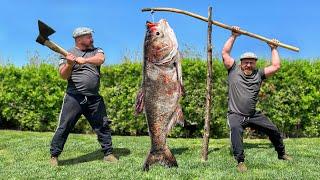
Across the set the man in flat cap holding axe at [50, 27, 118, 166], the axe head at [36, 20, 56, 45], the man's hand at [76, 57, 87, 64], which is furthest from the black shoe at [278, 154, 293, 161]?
the axe head at [36, 20, 56, 45]

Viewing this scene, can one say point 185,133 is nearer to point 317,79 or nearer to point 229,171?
point 317,79

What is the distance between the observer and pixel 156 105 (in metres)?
8.84

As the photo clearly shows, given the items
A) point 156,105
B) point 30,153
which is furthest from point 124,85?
point 156,105

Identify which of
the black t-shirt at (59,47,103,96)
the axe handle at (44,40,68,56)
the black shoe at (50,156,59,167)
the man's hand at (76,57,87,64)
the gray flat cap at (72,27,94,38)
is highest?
the gray flat cap at (72,27,94,38)

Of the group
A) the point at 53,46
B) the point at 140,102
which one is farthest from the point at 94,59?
the point at 140,102

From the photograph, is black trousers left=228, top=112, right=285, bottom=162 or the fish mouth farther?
black trousers left=228, top=112, right=285, bottom=162

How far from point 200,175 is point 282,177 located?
1166 mm

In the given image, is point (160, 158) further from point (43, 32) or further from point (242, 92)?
point (43, 32)

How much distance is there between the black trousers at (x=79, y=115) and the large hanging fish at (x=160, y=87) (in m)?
1.43

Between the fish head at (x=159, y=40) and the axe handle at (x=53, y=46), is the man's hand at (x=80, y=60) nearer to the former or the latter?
the axe handle at (x=53, y=46)

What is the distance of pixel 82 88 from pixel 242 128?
266 cm

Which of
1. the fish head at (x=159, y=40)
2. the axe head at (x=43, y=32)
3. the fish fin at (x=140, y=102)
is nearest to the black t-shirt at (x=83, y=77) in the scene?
the axe head at (x=43, y=32)

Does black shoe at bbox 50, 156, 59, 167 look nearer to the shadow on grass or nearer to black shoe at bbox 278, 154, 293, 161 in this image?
the shadow on grass

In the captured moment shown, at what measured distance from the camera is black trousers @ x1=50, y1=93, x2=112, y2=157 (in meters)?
10.0
